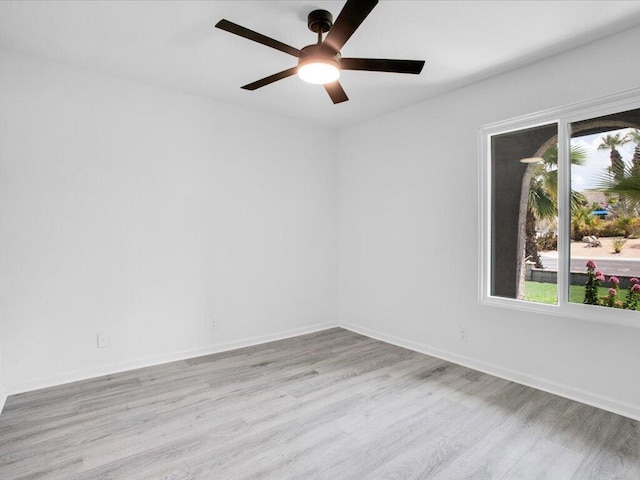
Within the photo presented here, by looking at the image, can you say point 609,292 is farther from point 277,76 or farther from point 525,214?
point 277,76

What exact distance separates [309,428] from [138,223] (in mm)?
2255

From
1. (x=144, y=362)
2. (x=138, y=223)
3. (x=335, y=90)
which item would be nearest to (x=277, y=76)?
(x=335, y=90)

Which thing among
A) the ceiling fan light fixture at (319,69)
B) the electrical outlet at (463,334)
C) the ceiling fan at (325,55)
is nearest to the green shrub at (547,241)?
the electrical outlet at (463,334)

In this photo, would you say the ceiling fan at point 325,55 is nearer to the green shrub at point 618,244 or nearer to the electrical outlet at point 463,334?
the green shrub at point 618,244

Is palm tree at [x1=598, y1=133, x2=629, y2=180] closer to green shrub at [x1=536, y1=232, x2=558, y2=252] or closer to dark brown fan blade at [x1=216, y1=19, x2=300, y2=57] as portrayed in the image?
green shrub at [x1=536, y1=232, x2=558, y2=252]

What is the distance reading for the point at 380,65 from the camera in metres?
2.21

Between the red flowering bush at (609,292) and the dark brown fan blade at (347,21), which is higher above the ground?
the dark brown fan blade at (347,21)

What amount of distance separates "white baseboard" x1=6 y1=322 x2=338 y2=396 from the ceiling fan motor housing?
2970mm

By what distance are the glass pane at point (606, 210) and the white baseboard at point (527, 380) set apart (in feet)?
2.12

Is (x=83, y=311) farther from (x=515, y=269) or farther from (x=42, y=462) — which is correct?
(x=515, y=269)

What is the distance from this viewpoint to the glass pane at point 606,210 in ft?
8.18

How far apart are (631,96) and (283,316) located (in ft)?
11.8

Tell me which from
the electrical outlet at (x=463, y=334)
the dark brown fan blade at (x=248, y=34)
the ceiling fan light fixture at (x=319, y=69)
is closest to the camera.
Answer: the dark brown fan blade at (x=248, y=34)

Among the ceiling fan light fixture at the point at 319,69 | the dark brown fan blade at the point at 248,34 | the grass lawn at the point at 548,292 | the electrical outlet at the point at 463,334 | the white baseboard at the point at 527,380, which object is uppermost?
the dark brown fan blade at the point at 248,34
